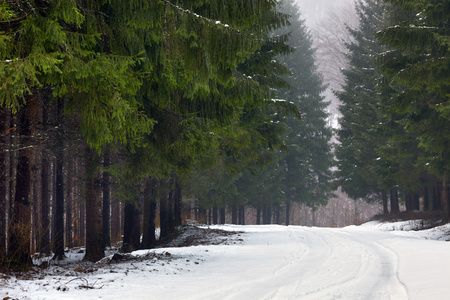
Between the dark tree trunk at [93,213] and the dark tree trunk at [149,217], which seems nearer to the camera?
the dark tree trunk at [93,213]

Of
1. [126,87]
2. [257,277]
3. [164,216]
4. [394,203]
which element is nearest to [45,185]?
[164,216]

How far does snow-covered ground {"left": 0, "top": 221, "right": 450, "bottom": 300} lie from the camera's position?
598cm

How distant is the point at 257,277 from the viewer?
7.44m

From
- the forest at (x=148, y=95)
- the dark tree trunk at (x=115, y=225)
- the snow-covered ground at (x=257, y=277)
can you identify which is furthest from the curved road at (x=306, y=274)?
the dark tree trunk at (x=115, y=225)

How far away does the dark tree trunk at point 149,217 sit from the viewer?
16938mm

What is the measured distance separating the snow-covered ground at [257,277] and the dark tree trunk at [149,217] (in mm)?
6027

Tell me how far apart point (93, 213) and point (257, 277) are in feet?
21.3

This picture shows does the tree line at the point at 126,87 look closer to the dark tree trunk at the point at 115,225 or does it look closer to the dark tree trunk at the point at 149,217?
the dark tree trunk at the point at 149,217

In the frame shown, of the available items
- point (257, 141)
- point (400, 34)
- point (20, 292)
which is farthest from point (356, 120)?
point (20, 292)

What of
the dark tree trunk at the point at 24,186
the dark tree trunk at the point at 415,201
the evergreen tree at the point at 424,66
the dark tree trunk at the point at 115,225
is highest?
the evergreen tree at the point at 424,66

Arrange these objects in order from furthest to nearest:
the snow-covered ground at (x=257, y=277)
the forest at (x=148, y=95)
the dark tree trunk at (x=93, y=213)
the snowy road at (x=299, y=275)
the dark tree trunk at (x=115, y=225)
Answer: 1. the dark tree trunk at (x=115, y=225)
2. the dark tree trunk at (x=93, y=213)
3. the snowy road at (x=299, y=275)
4. the snow-covered ground at (x=257, y=277)
5. the forest at (x=148, y=95)

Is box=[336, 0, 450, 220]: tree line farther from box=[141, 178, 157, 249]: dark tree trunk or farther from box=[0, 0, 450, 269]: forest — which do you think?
box=[141, 178, 157, 249]: dark tree trunk

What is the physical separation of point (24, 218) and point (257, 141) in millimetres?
7531

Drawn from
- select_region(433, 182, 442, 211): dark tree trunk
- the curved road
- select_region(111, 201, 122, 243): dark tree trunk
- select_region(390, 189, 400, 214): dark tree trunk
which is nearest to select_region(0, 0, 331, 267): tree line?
the curved road
